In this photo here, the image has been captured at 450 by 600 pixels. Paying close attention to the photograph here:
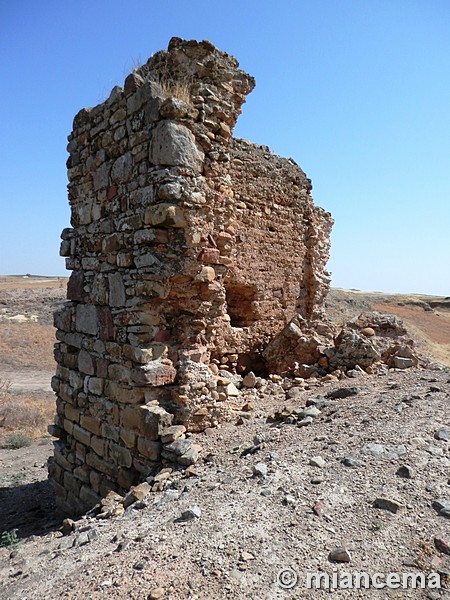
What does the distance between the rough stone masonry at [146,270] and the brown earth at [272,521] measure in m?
0.63

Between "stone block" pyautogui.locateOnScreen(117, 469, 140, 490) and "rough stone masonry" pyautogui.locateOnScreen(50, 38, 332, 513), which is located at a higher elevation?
"rough stone masonry" pyautogui.locateOnScreen(50, 38, 332, 513)

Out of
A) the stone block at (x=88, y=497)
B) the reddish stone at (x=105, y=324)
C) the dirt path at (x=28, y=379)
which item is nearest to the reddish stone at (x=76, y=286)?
the reddish stone at (x=105, y=324)

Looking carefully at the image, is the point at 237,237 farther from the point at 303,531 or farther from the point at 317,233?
the point at 303,531

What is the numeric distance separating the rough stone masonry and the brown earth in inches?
24.9

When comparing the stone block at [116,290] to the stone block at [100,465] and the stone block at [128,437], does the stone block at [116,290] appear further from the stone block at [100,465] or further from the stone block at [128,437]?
the stone block at [100,465]

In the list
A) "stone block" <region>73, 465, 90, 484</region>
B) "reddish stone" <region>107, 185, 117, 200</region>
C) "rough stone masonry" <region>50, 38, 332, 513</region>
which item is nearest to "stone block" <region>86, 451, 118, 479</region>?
"rough stone masonry" <region>50, 38, 332, 513</region>

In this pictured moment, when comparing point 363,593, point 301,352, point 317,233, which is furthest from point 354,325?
point 363,593

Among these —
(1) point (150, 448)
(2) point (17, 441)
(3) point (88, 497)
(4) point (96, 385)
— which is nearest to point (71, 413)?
(4) point (96, 385)

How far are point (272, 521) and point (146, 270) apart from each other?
2.41 meters

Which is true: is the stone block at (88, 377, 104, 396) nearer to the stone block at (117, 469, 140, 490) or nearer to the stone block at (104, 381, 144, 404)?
the stone block at (104, 381, 144, 404)

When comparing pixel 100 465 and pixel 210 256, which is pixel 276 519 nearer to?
pixel 210 256

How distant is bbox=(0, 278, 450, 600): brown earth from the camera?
7.85ft

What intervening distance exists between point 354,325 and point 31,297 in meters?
27.7

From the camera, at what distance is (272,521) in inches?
107
